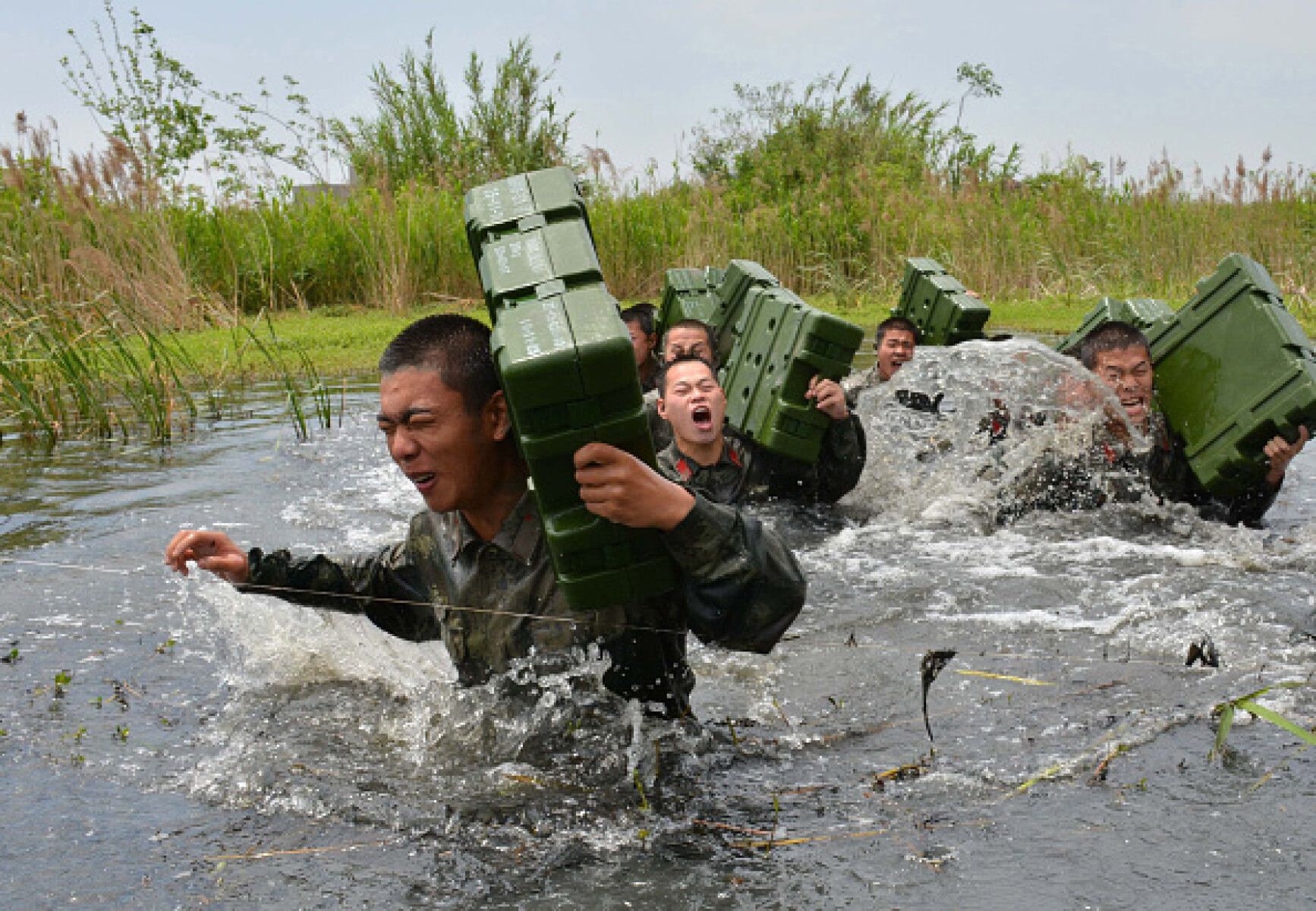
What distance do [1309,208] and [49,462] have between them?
14183mm

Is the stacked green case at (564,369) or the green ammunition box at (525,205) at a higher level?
the green ammunition box at (525,205)

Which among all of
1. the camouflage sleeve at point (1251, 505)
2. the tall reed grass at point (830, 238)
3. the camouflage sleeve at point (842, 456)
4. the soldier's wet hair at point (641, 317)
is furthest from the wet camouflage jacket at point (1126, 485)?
the tall reed grass at point (830, 238)

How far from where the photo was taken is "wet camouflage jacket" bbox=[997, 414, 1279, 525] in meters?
7.71

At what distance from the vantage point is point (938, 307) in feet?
32.5

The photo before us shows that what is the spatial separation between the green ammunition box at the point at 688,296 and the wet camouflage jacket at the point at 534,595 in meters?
5.93

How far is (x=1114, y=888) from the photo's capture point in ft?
10.8

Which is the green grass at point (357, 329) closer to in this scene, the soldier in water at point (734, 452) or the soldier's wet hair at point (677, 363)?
the soldier's wet hair at point (677, 363)

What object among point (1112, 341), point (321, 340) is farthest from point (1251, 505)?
point (321, 340)

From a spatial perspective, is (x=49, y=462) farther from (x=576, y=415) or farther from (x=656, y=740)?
(x=576, y=415)

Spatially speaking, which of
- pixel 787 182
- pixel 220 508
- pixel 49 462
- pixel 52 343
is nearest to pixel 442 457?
pixel 220 508

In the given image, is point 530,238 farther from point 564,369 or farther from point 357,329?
point 357,329

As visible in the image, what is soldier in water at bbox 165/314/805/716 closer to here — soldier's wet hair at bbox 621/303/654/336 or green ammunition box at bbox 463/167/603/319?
green ammunition box at bbox 463/167/603/319

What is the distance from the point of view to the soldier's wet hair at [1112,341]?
771cm

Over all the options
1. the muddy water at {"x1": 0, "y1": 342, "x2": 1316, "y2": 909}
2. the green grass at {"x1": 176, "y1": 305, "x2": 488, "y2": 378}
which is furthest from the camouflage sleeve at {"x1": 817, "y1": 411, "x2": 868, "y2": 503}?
the green grass at {"x1": 176, "y1": 305, "x2": 488, "y2": 378}
